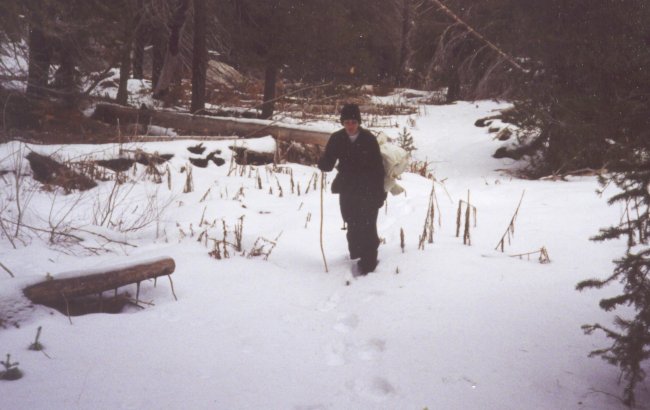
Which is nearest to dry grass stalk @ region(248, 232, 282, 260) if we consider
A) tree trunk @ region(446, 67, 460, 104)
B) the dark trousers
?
the dark trousers

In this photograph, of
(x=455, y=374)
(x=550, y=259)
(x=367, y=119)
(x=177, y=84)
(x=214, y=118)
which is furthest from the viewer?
(x=177, y=84)

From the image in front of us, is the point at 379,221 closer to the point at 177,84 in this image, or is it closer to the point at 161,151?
the point at 161,151

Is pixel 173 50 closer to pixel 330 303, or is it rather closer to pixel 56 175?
pixel 56 175

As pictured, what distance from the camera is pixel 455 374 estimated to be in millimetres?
2881

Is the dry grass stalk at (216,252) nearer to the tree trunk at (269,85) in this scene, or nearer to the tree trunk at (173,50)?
the tree trunk at (269,85)

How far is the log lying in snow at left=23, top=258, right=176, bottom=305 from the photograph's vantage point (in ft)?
9.87

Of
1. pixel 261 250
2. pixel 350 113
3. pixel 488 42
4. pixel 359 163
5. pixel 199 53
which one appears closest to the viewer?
pixel 350 113

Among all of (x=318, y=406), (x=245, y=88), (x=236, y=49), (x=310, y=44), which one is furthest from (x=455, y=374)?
(x=245, y=88)

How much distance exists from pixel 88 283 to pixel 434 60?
13.6 meters

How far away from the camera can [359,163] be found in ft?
15.4

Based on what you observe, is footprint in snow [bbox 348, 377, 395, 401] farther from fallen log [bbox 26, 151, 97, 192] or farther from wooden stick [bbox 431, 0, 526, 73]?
wooden stick [bbox 431, 0, 526, 73]

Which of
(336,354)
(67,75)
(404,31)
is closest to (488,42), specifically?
(67,75)

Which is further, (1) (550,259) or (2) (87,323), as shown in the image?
(1) (550,259)

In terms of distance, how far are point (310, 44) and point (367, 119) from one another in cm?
519
